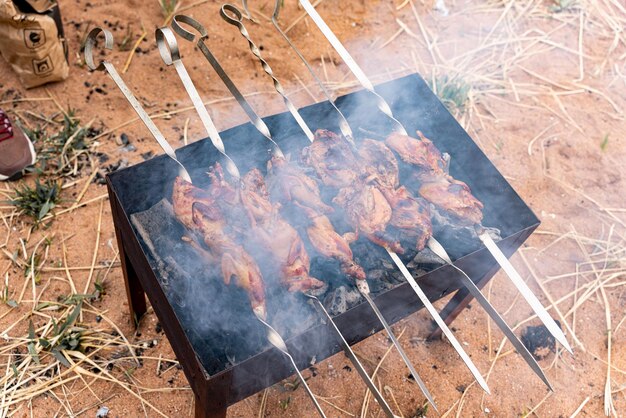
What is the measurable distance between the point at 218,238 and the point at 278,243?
239 millimetres

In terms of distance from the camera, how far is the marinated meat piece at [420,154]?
8.88 feet

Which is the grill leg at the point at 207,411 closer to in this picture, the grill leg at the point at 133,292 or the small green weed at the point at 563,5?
the grill leg at the point at 133,292

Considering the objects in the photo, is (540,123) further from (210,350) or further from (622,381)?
(210,350)

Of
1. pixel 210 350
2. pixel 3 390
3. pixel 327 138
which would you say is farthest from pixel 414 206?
pixel 3 390

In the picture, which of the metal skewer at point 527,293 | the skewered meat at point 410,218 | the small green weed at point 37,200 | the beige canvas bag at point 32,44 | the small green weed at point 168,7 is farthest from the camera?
the small green weed at point 168,7

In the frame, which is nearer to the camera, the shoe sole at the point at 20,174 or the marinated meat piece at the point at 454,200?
the marinated meat piece at the point at 454,200

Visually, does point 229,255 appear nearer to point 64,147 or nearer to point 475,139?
point 64,147

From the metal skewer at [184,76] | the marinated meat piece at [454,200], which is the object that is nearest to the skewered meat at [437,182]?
the marinated meat piece at [454,200]

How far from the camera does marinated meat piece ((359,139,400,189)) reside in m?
2.59

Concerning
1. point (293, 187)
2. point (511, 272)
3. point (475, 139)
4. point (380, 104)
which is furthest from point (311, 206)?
point (475, 139)

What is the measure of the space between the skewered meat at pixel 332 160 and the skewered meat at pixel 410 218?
0.18m

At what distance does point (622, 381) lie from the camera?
3.53 meters

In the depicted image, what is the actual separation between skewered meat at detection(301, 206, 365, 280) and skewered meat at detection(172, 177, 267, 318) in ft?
0.93

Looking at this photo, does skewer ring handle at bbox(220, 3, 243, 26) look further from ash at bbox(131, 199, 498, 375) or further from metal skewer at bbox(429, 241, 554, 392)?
metal skewer at bbox(429, 241, 554, 392)
